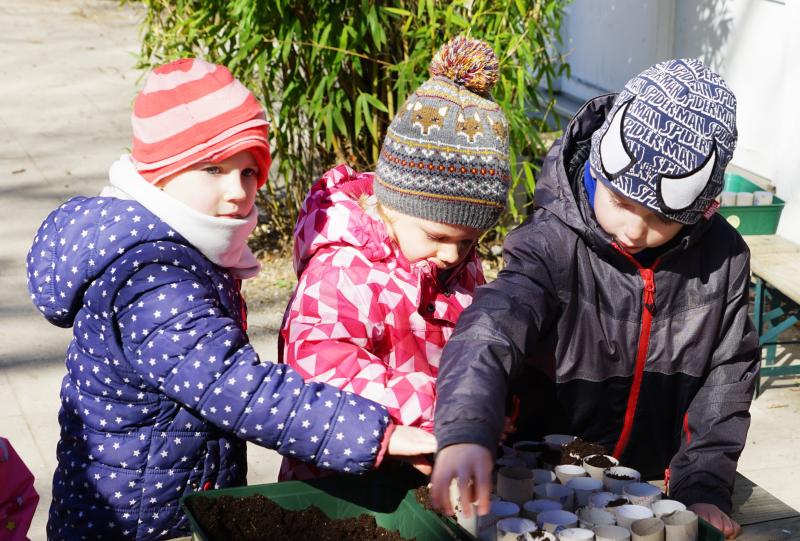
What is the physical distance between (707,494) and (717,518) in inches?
2.9

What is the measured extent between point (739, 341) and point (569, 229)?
1.34ft

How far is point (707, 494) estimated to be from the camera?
196cm

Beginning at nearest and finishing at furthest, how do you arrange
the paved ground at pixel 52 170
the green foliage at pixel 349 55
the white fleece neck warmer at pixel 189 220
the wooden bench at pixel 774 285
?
the white fleece neck warmer at pixel 189 220
the paved ground at pixel 52 170
the wooden bench at pixel 774 285
the green foliage at pixel 349 55

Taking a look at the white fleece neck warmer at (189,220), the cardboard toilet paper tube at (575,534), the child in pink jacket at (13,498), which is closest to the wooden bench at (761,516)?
the cardboard toilet paper tube at (575,534)

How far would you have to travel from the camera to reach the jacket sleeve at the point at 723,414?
78.5 inches

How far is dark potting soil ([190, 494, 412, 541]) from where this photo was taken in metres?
1.73

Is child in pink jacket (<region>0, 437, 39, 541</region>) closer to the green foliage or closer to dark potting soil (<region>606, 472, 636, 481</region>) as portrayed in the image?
dark potting soil (<region>606, 472, 636, 481</region>)

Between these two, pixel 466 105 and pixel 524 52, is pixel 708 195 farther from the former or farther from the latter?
pixel 524 52

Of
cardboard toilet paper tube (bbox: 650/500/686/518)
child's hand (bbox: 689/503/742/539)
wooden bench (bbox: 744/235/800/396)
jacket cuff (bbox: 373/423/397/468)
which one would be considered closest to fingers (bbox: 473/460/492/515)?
jacket cuff (bbox: 373/423/397/468)

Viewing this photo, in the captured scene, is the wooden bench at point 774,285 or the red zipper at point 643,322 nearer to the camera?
the red zipper at point 643,322

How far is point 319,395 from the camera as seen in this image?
1811 millimetres

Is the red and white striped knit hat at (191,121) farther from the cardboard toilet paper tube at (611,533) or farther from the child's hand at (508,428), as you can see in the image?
the cardboard toilet paper tube at (611,533)

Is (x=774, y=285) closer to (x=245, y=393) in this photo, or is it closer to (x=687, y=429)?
(x=687, y=429)

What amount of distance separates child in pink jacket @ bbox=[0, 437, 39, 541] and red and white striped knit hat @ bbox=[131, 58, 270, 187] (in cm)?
64
